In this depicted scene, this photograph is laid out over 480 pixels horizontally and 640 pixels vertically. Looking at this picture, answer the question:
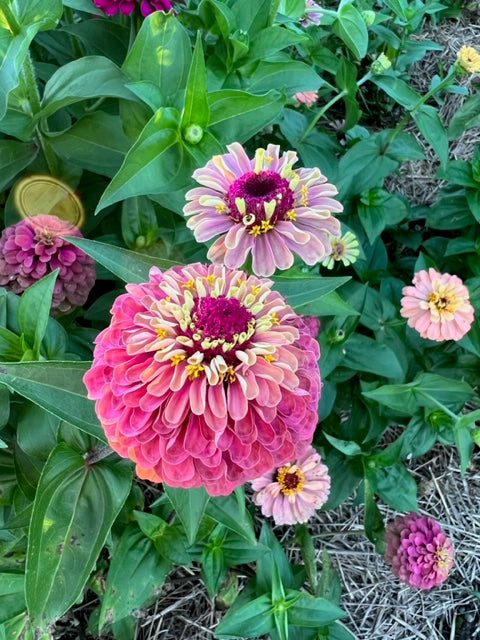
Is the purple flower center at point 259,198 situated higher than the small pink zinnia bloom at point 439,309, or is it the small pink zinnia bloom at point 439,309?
the purple flower center at point 259,198

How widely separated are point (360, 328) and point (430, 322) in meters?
0.34

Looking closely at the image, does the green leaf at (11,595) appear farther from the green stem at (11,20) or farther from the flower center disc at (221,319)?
the green stem at (11,20)

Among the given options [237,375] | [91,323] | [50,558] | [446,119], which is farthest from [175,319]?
[446,119]

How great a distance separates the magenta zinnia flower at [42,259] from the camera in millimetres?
964

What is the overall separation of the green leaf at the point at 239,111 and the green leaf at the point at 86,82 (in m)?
0.14

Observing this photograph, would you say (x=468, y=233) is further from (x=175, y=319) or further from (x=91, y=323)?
(x=175, y=319)

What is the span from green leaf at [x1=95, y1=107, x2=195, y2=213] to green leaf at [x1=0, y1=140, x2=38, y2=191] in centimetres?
34

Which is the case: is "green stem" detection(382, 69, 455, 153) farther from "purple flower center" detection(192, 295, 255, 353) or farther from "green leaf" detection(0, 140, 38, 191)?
"purple flower center" detection(192, 295, 255, 353)

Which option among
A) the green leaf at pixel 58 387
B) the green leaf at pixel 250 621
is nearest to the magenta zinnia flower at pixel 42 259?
the green leaf at pixel 58 387

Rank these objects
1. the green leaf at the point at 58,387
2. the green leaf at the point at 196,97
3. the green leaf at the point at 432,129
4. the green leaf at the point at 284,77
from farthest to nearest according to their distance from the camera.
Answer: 1. the green leaf at the point at 432,129
2. the green leaf at the point at 284,77
3. the green leaf at the point at 196,97
4. the green leaf at the point at 58,387

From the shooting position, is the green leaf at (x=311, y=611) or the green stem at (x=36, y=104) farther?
the green leaf at (x=311, y=611)

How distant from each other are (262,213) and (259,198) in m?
0.02

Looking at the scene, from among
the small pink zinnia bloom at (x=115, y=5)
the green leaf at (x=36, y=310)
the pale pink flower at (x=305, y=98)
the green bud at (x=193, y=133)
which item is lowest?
the pale pink flower at (x=305, y=98)

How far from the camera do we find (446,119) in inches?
78.0
